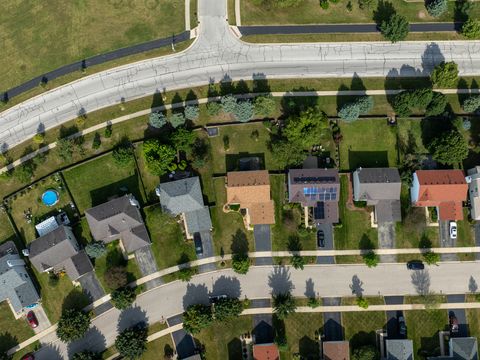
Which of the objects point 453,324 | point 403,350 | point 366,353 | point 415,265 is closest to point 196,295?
point 366,353

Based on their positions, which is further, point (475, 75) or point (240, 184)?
point (475, 75)

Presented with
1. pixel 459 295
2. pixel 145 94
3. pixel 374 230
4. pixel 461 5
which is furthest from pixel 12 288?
pixel 461 5

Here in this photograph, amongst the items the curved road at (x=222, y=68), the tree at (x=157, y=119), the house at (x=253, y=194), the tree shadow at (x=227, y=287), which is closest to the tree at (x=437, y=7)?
the curved road at (x=222, y=68)

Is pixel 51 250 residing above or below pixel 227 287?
above

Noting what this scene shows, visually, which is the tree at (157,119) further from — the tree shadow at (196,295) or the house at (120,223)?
the tree shadow at (196,295)

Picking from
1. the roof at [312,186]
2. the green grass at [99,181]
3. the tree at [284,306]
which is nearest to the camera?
the tree at [284,306]

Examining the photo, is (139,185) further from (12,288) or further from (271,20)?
(271,20)

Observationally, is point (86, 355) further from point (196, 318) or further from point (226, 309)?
point (226, 309)
